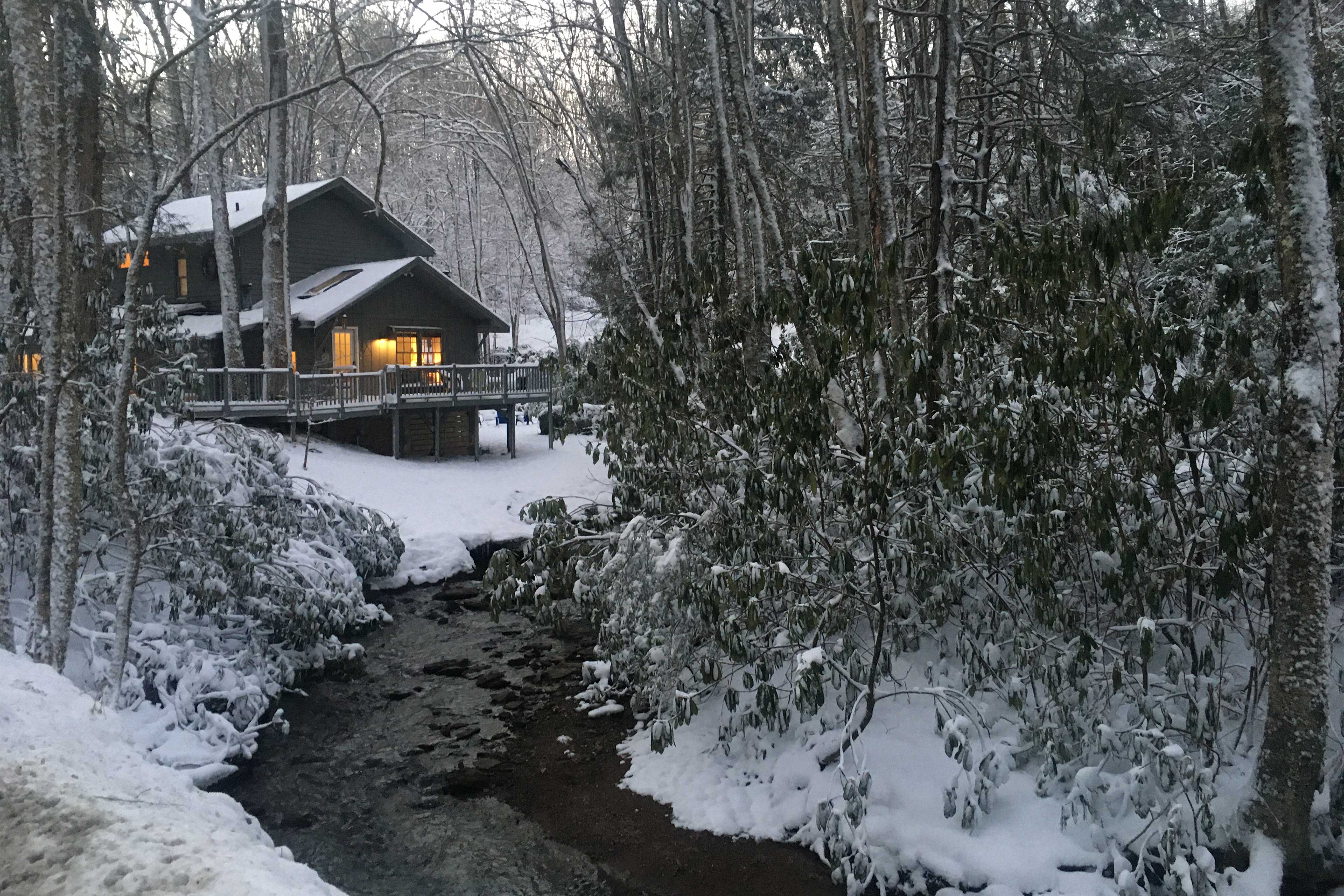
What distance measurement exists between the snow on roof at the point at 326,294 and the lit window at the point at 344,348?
4.39 ft

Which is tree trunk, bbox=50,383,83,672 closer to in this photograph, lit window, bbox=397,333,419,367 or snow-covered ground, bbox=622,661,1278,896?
snow-covered ground, bbox=622,661,1278,896

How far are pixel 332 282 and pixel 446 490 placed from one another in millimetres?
9188

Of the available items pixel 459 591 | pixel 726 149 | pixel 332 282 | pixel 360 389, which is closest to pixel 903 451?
pixel 726 149

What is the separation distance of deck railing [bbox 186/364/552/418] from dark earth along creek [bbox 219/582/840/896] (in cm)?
797

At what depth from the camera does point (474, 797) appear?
8188 mm

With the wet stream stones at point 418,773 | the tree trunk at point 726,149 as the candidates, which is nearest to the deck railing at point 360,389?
the wet stream stones at point 418,773

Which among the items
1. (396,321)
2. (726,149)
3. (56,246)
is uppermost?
(726,149)

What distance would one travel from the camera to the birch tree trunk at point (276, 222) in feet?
64.2

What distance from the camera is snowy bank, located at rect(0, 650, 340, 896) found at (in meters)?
2.59

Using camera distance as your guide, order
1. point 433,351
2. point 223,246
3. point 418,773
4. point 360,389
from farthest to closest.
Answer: point 433,351 < point 360,389 < point 223,246 < point 418,773

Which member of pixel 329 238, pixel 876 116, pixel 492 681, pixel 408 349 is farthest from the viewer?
pixel 408 349

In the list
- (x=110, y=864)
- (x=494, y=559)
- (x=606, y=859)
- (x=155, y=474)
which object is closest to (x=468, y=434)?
(x=155, y=474)

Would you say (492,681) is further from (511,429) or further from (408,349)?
(408,349)

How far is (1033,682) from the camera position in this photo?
7.21 metres
